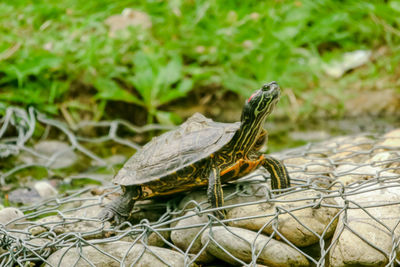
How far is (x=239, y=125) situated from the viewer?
81.4 inches

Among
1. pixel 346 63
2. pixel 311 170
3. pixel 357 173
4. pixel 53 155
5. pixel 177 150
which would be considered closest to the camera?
pixel 177 150

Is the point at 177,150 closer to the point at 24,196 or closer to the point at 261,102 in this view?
the point at 261,102

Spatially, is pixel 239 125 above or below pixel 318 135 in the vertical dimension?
above

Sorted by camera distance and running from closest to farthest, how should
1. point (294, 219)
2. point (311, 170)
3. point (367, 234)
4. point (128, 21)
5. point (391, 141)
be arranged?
point (367, 234) < point (294, 219) < point (311, 170) < point (391, 141) < point (128, 21)

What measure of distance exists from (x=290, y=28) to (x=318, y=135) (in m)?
1.36

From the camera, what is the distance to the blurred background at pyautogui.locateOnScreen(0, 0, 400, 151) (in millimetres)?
4305

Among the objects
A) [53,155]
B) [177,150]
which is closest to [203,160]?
[177,150]

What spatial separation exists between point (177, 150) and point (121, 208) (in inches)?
16.4

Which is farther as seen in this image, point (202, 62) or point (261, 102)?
point (202, 62)

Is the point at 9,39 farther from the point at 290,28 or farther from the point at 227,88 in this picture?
the point at 290,28

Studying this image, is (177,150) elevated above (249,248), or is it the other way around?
(177,150)

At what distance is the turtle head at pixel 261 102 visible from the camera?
199 cm

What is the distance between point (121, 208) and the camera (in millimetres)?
2191

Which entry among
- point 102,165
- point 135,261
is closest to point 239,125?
point 135,261
